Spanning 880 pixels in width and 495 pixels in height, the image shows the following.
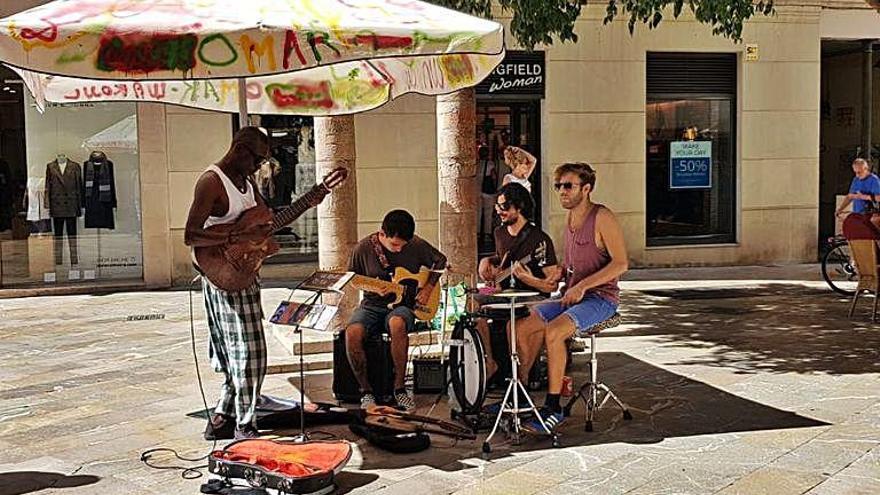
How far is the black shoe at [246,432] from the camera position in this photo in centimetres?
591

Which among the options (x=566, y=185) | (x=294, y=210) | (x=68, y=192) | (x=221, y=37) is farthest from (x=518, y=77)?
(x=221, y=37)

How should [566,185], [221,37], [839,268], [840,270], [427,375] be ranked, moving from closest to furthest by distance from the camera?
1. [221,37]
2. [566,185]
3. [427,375]
4. [840,270]
5. [839,268]

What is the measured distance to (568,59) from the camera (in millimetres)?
15023

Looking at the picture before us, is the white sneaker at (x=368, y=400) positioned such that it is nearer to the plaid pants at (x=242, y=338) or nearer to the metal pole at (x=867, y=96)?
the plaid pants at (x=242, y=338)

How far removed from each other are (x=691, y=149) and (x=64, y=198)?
9.01 meters

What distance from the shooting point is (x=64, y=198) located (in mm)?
14180

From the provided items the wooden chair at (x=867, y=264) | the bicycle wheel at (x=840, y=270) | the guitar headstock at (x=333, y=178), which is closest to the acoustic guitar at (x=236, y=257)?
the guitar headstock at (x=333, y=178)

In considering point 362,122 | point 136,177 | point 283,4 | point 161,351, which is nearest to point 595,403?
point 283,4

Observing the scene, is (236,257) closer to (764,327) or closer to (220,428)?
(220,428)

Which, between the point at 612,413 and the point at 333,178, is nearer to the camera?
the point at 333,178

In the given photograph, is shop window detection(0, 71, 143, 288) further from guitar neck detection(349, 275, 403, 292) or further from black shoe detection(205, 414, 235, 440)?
black shoe detection(205, 414, 235, 440)

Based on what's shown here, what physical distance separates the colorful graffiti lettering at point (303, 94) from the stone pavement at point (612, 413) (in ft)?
6.62

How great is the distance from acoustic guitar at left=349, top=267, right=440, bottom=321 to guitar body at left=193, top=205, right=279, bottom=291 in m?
1.21

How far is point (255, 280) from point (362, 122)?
8636mm
